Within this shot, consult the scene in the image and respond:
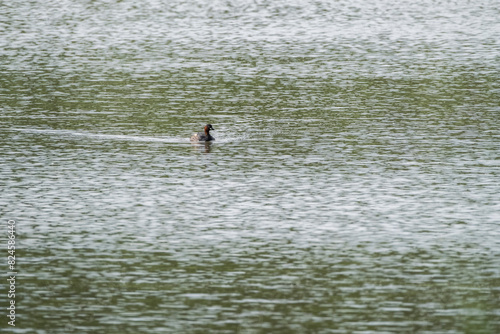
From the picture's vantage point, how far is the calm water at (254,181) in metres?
22.2

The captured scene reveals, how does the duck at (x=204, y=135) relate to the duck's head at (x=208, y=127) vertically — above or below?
below

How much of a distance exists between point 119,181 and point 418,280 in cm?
1138

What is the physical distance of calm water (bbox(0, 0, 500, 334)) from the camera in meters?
22.2

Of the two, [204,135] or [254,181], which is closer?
[254,181]

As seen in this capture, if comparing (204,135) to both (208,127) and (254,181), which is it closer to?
(208,127)

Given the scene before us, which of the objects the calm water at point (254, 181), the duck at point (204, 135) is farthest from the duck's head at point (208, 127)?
the calm water at point (254, 181)

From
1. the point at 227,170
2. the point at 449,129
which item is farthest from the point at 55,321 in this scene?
the point at 449,129

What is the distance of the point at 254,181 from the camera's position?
32281 millimetres

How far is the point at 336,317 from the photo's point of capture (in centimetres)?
2130

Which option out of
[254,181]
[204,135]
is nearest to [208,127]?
[204,135]

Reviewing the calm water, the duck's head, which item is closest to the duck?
the duck's head

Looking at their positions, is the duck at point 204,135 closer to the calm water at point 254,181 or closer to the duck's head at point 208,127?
the duck's head at point 208,127

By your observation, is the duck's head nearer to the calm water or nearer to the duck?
the duck

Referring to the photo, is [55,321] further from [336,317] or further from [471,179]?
[471,179]
